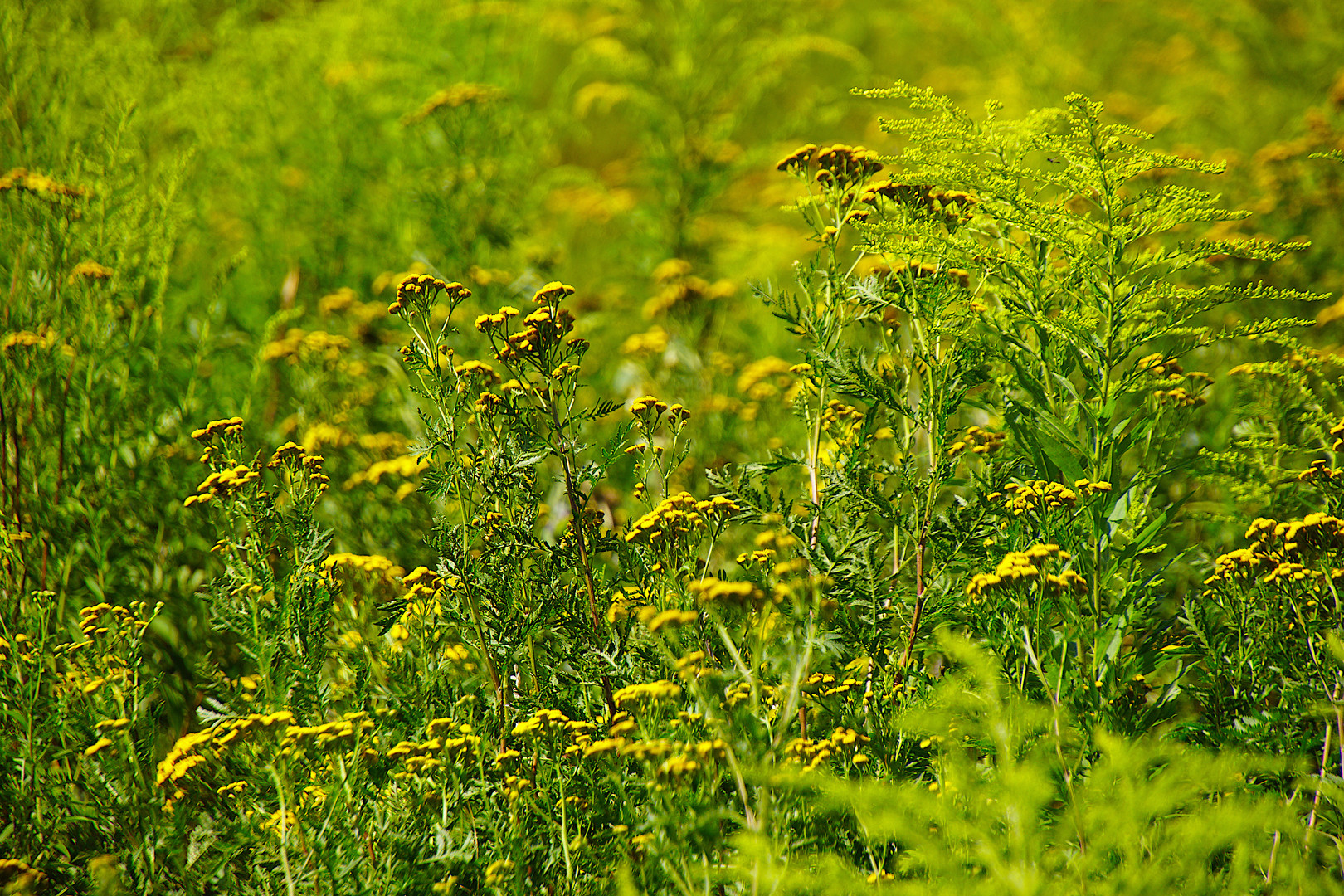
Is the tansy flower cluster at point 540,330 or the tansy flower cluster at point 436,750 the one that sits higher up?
the tansy flower cluster at point 540,330

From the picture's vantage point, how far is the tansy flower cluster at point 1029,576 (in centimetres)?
143

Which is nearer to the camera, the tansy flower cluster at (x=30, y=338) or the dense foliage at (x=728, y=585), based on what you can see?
the dense foliage at (x=728, y=585)

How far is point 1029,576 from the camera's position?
4.72ft

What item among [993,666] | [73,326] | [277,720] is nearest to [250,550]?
[277,720]

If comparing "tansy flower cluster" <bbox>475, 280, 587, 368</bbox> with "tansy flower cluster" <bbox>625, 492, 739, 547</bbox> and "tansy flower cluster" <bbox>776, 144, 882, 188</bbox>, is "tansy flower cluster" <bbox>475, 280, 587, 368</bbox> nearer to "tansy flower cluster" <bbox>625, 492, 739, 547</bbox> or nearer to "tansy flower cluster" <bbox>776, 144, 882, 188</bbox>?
"tansy flower cluster" <bbox>625, 492, 739, 547</bbox>

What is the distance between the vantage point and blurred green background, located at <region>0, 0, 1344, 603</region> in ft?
8.41

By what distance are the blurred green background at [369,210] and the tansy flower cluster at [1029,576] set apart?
40.3 inches

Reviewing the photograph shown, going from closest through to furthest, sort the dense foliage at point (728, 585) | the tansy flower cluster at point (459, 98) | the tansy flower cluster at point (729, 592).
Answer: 1. the tansy flower cluster at point (729, 592)
2. the dense foliage at point (728, 585)
3. the tansy flower cluster at point (459, 98)

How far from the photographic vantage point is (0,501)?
92.0 inches

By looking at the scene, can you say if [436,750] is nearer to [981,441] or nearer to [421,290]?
[421,290]

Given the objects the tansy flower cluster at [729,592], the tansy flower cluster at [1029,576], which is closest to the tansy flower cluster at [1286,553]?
the tansy flower cluster at [1029,576]

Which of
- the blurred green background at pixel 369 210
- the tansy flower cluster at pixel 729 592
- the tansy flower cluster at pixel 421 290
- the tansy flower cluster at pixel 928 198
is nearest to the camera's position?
the tansy flower cluster at pixel 729 592

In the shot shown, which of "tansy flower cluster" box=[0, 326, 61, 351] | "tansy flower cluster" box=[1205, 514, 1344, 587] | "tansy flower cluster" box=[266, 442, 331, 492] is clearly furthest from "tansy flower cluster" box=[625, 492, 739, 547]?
"tansy flower cluster" box=[0, 326, 61, 351]

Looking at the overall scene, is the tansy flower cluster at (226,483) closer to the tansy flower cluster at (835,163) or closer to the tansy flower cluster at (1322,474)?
the tansy flower cluster at (835,163)
